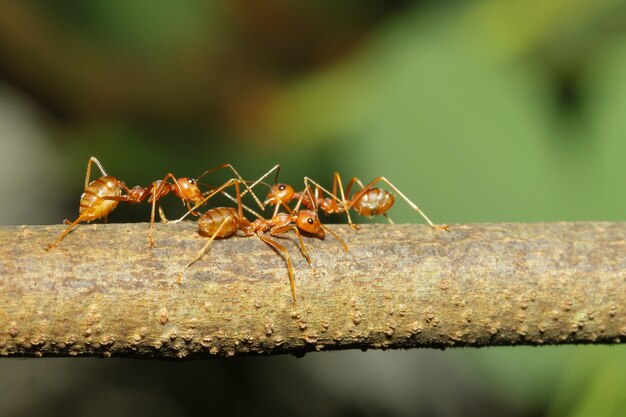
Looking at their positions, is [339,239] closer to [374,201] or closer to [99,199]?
[99,199]

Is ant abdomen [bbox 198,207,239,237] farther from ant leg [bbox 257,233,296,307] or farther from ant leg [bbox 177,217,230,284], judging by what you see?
ant leg [bbox 257,233,296,307]

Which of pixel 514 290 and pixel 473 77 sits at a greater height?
pixel 473 77

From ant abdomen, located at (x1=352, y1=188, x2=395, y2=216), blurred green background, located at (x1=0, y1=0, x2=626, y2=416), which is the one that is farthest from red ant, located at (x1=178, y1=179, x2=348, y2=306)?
blurred green background, located at (x1=0, y1=0, x2=626, y2=416)

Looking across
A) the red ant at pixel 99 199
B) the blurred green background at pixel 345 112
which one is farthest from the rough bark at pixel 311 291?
the blurred green background at pixel 345 112

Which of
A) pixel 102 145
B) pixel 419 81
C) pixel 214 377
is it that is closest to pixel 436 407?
pixel 214 377

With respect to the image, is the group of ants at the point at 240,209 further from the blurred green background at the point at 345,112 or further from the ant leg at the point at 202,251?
the blurred green background at the point at 345,112

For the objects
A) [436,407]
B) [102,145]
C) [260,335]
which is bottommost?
[436,407]

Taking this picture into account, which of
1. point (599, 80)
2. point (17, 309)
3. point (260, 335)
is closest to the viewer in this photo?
point (17, 309)

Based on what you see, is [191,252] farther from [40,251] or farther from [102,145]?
[102,145]
